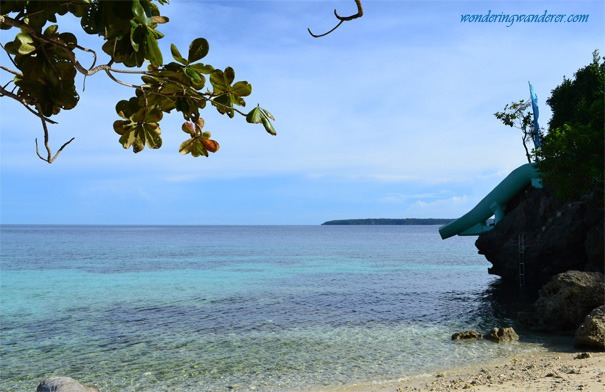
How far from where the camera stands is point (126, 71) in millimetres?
2225

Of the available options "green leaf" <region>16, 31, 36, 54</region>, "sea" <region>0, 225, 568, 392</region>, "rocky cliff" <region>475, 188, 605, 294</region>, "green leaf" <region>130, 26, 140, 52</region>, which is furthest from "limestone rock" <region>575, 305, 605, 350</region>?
"green leaf" <region>16, 31, 36, 54</region>

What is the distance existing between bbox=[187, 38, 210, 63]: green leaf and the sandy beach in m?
7.86

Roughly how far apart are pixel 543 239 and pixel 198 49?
22.7 m

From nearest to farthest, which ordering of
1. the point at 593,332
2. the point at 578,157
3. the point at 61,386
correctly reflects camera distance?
the point at 61,386 < the point at 593,332 < the point at 578,157

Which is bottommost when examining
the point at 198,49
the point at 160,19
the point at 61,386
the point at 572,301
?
the point at 61,386

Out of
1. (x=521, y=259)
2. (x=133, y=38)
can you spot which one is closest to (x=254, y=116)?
(x=133, y=38)

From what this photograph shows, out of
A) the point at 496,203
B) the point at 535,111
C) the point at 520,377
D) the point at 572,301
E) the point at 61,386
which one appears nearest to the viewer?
the point at 61,386

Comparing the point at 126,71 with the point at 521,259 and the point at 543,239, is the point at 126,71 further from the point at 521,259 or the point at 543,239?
the point at 521,259

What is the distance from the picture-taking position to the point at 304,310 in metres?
18.3

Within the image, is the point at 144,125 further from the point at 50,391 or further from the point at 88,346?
the point at 88,346

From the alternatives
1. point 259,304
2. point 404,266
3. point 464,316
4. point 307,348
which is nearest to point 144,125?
point 307,348

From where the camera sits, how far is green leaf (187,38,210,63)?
7.42ft

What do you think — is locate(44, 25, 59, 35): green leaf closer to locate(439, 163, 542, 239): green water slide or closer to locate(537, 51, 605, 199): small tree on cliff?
locate(537, 51, 605, 199): small tree on cliff

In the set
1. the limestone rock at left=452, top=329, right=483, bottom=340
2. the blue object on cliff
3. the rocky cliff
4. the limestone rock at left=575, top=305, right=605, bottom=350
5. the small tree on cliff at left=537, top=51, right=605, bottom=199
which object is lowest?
the limestone rock at left=452, top=329, right=483, bottom=340
